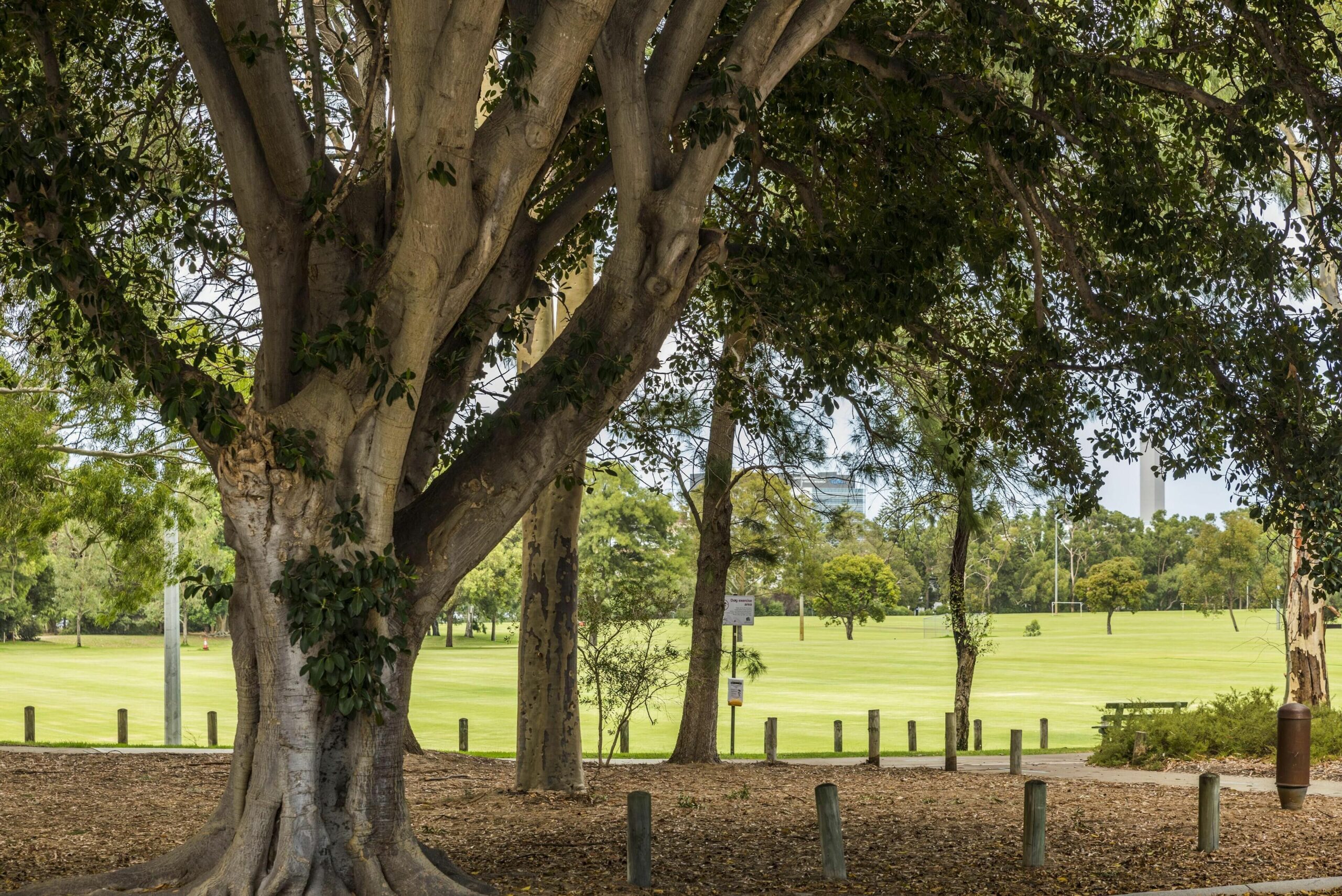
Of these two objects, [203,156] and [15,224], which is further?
[203,156]

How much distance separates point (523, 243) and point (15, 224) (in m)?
3.16

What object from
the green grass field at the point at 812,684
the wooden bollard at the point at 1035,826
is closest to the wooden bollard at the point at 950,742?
the green grass field at the point at 812,684

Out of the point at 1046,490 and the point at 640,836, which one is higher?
the point at 1046,490

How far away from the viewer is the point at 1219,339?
951 cm

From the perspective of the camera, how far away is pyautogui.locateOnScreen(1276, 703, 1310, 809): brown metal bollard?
11930 mm

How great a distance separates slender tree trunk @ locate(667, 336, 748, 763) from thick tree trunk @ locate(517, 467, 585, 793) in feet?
15.0

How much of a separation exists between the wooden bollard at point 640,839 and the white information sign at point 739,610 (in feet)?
37.2

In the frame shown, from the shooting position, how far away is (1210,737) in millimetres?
17875

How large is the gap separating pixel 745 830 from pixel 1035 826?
272 cm

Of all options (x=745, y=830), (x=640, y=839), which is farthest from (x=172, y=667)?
(x=640, y=839)

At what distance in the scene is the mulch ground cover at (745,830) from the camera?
27.6 feet

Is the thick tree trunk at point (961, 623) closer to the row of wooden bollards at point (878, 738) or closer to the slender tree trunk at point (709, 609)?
the row of wooden bollards at point (878, 738)

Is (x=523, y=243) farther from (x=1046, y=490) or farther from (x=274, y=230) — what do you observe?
(x=1046, y=490)

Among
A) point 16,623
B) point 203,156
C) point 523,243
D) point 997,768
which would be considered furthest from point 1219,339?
point 16,623
